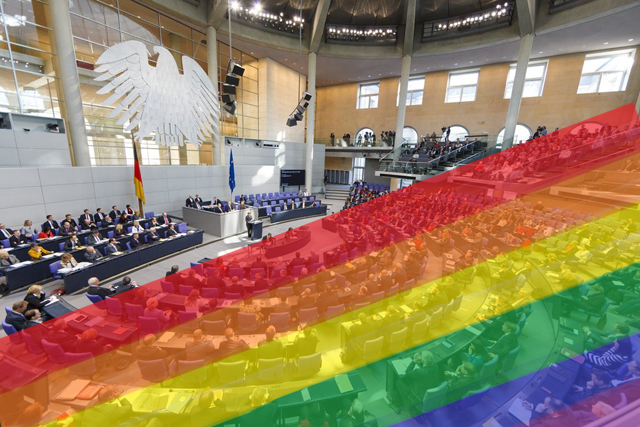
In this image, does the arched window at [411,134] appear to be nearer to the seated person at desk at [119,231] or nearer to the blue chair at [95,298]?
the seated person at desk at [119,231]

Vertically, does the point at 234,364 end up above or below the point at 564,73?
below

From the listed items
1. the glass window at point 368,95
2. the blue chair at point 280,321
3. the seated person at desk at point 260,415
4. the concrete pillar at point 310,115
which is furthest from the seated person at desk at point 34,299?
the glass window at point 368,95

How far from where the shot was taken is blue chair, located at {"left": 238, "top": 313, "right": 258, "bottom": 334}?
5.59m

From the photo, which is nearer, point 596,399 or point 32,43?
point 596,399

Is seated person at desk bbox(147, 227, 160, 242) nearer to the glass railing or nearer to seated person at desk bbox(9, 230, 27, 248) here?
seated person at desk bbox(9, 230, 27, 248)

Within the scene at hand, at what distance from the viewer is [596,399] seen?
141 inches

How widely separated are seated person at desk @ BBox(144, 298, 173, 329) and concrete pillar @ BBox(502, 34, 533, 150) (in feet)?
62.3

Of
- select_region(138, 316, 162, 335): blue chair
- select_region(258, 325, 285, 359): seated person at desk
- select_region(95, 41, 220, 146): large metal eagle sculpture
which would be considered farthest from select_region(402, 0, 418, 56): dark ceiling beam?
select_region(138, 316, 162, 335): blue chair

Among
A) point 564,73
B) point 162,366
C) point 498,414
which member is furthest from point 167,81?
point 564,73

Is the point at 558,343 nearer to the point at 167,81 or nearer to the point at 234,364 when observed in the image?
the point at 234,364

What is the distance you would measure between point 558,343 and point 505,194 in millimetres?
10529

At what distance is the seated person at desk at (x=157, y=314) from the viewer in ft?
18.0

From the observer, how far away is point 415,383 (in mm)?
4062

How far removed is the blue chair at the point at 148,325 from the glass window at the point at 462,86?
2581 cm
